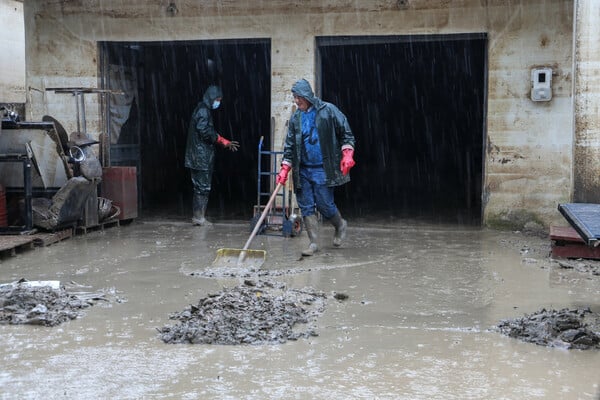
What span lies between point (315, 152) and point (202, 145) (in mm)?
2898

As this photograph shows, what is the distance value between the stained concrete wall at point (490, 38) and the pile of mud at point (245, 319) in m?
5.11

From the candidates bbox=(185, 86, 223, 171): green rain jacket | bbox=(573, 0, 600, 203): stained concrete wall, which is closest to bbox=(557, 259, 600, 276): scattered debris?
bbox=(573, 0, 600, 203): stained concrete wall

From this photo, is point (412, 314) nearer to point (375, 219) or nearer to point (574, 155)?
point (574, 155)

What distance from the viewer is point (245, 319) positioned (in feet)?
18.6

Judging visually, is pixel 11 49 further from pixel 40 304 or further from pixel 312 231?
pixel 40 304

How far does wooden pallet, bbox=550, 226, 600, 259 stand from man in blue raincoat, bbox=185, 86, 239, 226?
479 centimetres

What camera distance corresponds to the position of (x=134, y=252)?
29.9 ft

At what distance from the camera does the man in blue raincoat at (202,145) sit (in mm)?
11203

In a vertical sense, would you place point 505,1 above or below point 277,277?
above

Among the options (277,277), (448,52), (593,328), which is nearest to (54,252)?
(277,277)

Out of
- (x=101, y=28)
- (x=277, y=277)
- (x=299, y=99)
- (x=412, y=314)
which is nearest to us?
(x=412, y=314)

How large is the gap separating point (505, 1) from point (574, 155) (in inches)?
97.6

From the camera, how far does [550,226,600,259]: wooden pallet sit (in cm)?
834

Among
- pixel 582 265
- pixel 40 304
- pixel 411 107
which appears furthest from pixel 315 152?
pixel 411 107
